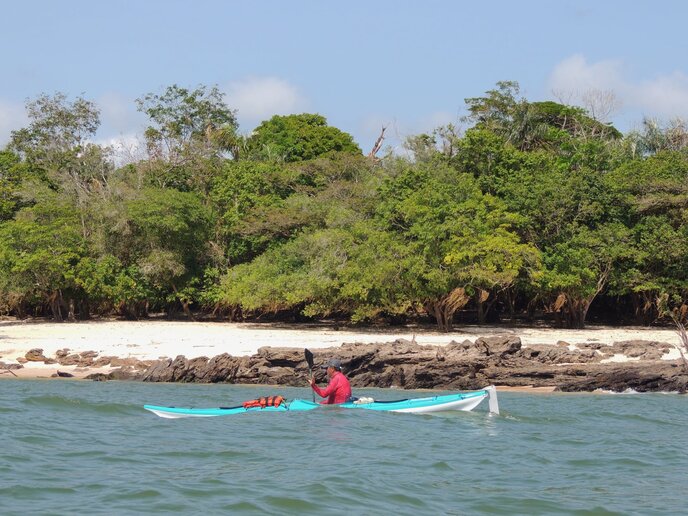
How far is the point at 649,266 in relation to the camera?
110 ft

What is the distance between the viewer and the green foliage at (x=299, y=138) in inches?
1993

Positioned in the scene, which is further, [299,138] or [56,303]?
[299,138]

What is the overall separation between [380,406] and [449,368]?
5293 millimetres

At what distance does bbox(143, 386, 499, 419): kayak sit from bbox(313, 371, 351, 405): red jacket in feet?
0.38

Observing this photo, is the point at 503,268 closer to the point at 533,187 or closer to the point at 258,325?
the point at 533,187

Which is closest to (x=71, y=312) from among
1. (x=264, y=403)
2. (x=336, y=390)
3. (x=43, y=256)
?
(x=43, y=256)

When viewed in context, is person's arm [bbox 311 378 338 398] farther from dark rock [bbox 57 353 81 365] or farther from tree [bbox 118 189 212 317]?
tree [bbox 118 189 212 317]

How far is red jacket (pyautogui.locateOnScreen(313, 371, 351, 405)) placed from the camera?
1753 cm

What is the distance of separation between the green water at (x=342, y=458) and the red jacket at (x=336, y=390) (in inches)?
10.3

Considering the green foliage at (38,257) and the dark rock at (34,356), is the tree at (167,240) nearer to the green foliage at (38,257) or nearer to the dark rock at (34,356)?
the green foliage at (38,257)

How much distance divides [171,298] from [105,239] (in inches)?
143

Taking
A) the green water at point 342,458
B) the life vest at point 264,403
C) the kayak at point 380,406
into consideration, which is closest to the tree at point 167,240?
the green water at point 342,458

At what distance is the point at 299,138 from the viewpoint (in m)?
52.4

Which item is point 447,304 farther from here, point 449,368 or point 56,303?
point 56,303
